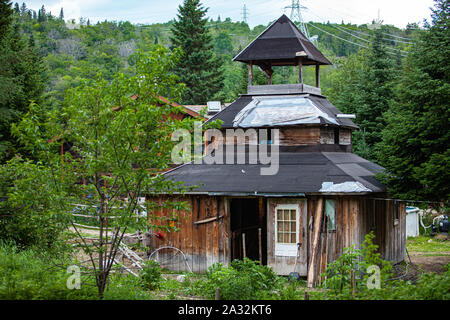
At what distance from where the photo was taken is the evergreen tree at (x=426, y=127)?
1544 centimetres

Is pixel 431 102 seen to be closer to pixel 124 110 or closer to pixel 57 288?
pixel 124 110

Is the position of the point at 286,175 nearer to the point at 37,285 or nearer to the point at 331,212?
the point at 331,212

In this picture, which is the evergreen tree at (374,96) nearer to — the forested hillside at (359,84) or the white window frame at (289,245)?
the forested hillside at (359,84)

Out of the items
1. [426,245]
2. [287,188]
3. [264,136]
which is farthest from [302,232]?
[426,245]

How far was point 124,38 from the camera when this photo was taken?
131125 millimetres

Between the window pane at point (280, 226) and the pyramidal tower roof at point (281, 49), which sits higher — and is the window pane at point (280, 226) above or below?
below

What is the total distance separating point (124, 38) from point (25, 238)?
121929 mm

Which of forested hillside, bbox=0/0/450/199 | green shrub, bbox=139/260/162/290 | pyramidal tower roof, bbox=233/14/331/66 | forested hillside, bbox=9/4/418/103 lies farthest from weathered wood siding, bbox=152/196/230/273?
forested hillside, bbox=9/4/418/103

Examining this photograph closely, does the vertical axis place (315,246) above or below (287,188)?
below

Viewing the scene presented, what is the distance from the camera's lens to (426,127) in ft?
53.4

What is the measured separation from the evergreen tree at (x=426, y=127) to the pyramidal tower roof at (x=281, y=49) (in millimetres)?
4069

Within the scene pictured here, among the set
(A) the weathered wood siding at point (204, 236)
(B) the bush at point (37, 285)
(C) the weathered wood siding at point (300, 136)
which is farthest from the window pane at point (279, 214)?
(B) the bush at point (37, 285)

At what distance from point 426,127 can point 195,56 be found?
1458 inches
